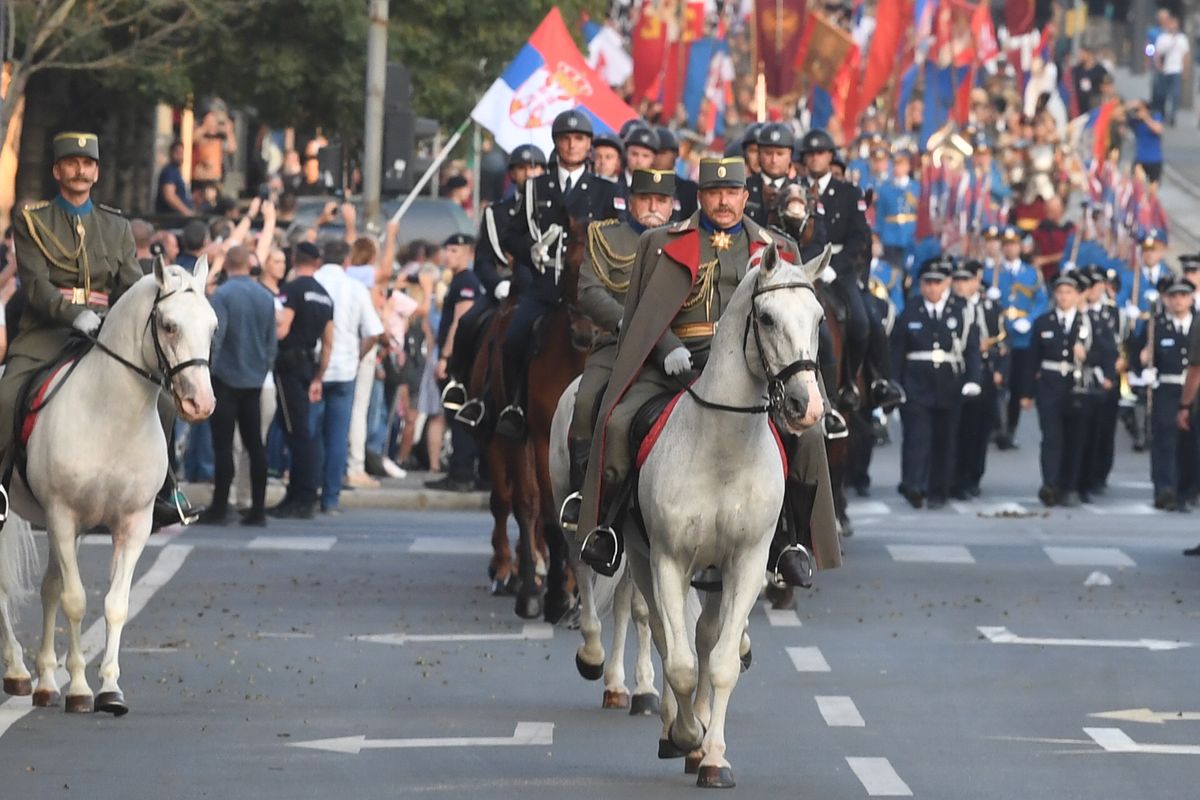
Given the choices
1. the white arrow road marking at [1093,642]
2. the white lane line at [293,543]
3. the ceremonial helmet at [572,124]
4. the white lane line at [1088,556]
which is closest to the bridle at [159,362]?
the ceremonial helmet at [572,124]

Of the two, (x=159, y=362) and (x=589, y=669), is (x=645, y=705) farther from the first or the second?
(x=159, y=362)

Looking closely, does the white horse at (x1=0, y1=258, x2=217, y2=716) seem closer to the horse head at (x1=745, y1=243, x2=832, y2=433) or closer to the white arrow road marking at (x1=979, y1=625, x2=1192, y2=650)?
the horse head at (x1=745, y1=243, x2=832, y2=433)

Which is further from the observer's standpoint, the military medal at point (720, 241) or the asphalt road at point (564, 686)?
the military medal at point (720, 241)

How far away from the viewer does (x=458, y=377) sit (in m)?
19.8

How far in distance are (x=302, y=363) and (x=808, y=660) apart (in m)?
9.32

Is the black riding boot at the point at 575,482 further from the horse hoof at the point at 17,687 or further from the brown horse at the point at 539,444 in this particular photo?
the horse hoof at the point at 17,687

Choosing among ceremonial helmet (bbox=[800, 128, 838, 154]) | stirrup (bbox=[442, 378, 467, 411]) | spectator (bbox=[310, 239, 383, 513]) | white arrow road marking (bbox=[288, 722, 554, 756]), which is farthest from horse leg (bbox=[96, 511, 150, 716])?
spectator (bbox=[310, 239, 383, 513])

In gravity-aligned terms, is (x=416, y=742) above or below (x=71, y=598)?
below

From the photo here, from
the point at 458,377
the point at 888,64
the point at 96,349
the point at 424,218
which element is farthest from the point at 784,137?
the point at 888,64

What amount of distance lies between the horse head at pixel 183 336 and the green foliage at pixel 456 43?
85.8 feet

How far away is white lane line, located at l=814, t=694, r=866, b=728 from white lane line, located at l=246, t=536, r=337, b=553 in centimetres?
803

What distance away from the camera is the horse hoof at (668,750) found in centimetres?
1224

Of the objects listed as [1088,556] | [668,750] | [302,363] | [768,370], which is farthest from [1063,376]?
[768,370]

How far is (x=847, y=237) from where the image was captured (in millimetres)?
20062
